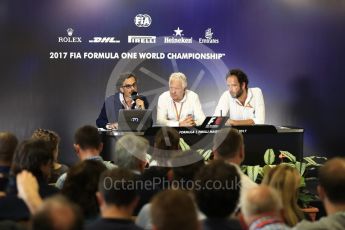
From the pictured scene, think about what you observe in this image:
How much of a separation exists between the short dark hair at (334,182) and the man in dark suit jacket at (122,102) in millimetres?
3698

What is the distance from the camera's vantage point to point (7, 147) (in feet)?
11.4

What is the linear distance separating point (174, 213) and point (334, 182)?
102 centimetres

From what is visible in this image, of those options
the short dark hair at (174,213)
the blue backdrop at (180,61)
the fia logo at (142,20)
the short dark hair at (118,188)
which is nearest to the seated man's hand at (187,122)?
the blue backdrop at (180,61)

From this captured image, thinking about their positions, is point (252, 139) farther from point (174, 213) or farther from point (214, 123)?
point (174, 213)

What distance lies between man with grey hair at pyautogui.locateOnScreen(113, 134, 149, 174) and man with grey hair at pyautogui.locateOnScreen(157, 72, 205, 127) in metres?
2.93

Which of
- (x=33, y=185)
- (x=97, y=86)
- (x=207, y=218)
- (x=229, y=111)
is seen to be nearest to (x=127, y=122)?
(x=229, y=111)

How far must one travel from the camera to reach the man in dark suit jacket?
6.39 metres

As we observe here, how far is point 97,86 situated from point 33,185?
4673 mm

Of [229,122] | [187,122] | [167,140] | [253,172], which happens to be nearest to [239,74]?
[229,122]

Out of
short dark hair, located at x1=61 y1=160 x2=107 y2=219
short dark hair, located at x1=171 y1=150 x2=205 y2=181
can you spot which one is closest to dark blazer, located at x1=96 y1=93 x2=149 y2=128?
short dark hair, located at x1=171 y1=150 x2=205 y2=181

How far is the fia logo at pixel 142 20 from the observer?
24.9ft

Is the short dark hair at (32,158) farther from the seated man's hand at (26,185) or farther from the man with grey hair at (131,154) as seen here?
the man with grey hair at (131,154)

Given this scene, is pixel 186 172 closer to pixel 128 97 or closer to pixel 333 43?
pixel 128 97

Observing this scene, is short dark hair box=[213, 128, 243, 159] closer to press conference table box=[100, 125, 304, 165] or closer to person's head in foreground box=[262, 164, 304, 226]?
person's head in foreground box=[262, 164, 304, 226]
